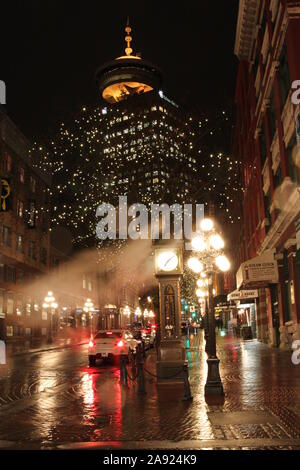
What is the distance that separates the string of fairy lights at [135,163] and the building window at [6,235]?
173 inches

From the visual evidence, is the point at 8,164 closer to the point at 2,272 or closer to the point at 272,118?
the point at 2,272

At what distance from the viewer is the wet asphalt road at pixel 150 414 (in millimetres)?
7398

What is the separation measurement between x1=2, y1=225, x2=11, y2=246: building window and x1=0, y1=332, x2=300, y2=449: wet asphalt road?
2976 cm

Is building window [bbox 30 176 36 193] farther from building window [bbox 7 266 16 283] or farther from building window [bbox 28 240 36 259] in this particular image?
building window [bbox 7 266 16 283]

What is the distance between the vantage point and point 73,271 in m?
63.8

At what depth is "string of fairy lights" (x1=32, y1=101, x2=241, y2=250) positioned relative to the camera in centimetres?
1930

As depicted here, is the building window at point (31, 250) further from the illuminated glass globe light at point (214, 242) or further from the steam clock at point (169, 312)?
the illuminated glass globe light at point (214, 242)

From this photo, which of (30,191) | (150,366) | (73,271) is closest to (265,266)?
(150,366)

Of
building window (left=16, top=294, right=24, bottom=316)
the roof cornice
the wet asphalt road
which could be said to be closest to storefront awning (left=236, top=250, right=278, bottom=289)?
the wet asphalt road

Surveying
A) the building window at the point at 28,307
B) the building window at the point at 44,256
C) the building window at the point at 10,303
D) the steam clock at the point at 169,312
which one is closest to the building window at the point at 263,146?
the steam clock at the point at 169,312

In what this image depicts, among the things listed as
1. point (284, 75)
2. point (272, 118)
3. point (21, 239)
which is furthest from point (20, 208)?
point (284, 75)

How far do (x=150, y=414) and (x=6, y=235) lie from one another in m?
38.4

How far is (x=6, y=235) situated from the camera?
45.4 meters

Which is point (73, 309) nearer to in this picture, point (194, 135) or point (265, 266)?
point (265, 266)
